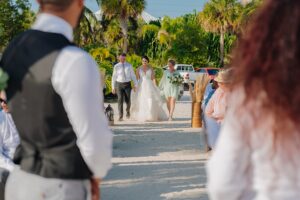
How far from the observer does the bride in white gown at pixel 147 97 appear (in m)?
16.3

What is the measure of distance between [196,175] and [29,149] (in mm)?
5854

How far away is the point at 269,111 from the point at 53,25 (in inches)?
45.0

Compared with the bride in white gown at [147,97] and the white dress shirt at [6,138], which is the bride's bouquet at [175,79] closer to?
the bride in white gown at [147,97]

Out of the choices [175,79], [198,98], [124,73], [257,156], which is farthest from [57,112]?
[175,79]

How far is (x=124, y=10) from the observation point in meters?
44.7

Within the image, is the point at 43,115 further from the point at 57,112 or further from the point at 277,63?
the point at 277,63

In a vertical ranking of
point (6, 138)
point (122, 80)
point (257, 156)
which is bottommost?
point (122, 80)

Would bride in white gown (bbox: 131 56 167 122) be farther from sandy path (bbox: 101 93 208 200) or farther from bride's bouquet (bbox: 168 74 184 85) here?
sandy path (bbox: 101 93 208 200)

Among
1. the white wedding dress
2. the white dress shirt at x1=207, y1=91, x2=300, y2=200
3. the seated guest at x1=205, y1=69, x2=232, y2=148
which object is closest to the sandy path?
the seated guest at x1=205, y1=69, x2=232, y2=148

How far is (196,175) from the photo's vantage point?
8484 mm

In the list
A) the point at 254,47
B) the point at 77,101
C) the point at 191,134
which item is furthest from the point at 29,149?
the point at 191,134

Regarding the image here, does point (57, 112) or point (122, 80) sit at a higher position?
point (57, 112)

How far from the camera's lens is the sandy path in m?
7.31

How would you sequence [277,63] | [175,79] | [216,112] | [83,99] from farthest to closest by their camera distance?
1. [175,79]
2. [216,112]
3. [83,99]
4. [277,63]
